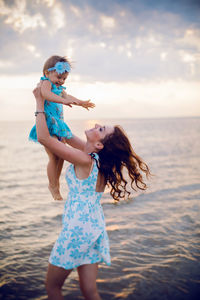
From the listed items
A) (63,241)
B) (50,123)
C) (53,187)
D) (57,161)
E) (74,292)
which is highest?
(50,123)

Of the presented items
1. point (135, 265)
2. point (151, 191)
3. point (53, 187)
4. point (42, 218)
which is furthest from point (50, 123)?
point (151, 191)

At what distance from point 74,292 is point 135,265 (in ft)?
4.43

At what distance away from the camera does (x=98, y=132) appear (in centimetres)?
290

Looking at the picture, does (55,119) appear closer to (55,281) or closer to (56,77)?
(56,77)

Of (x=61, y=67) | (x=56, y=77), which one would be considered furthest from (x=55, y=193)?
(x=61, y=67)

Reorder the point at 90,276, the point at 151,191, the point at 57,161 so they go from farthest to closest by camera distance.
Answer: the point at 151,191
the point at 57,161
the point at 90,276

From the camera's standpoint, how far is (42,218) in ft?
25.3

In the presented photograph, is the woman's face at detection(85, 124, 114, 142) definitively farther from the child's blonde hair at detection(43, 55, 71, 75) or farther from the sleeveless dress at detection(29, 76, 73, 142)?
the child's blonde hair at detection(43, 55, 71, 75)

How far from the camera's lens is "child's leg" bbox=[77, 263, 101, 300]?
254 centimetres

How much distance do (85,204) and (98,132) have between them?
78 centimetres

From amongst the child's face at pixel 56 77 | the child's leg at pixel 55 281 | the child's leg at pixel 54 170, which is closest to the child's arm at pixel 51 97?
the child's face at pixel 56 77

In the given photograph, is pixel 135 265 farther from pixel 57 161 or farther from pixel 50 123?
pixel 50 123

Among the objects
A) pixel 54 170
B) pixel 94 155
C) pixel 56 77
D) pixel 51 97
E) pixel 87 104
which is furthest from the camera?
pixel 54 170

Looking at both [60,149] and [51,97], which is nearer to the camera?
[60,149]
